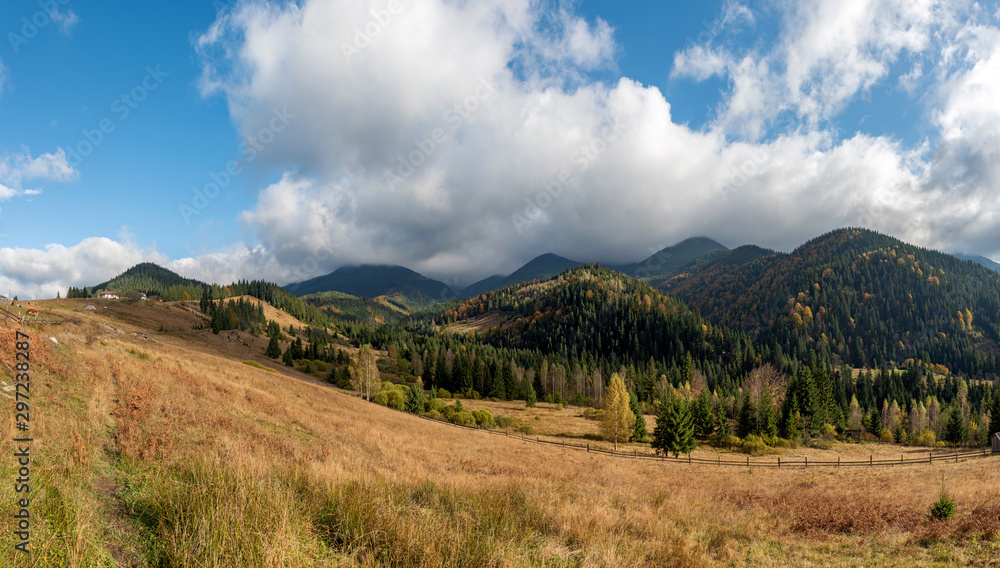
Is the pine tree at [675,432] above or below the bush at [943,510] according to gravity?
below

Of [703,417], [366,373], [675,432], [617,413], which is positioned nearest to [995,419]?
[703,417]

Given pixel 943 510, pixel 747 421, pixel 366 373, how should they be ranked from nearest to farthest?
pixel 943 510 < pixel 747 421 < pixel 366 373

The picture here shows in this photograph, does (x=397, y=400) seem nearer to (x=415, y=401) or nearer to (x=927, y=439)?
(x=415, y=401)

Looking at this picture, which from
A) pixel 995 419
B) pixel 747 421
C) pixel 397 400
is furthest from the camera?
pixel 995 419

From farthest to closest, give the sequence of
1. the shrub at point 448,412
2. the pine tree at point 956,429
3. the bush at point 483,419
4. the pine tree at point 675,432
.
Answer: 1. the pine tree at point 956,429
2. the shrub at point 448,412
3. the bush at point 483,419
4. the pine tree at point 675,432

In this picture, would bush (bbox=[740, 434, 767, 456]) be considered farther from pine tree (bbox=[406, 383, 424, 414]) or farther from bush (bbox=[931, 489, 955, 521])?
bush (bbox=[931, 489, 955, 521])

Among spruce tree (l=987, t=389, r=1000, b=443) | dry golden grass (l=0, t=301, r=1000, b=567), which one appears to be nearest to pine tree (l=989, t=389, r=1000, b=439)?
spruce tree (l=987, t=389, r=1000, b=443)

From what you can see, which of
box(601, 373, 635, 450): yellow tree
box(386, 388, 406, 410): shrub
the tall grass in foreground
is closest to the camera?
the tall grass in foreground

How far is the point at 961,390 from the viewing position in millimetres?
110500

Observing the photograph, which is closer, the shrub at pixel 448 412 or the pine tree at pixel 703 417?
the shrub at pixel 448 412

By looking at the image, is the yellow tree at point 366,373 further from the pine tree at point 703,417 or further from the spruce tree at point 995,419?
the spruce tree at point 995,419

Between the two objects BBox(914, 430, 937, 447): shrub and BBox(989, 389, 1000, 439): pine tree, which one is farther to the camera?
BBox(914, 430, 937, 447): shrub

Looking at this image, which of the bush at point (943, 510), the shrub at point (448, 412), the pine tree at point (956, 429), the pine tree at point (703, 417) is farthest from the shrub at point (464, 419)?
the pine tree at point (956, 429)

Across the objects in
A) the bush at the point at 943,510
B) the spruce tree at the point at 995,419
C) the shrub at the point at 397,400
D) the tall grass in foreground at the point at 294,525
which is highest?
the tall grass in foreground at the point at 294,525
